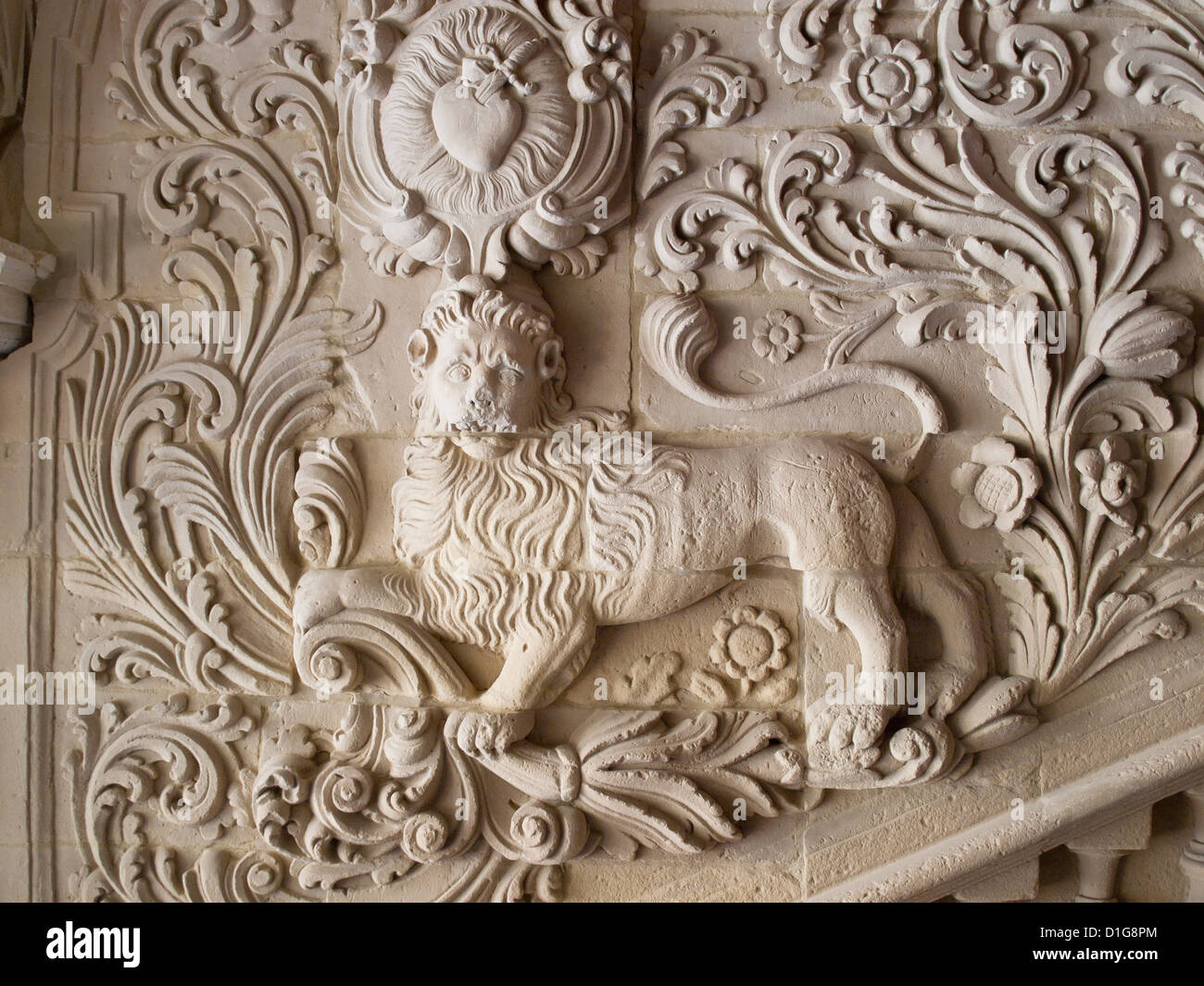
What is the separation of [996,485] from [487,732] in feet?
4.45

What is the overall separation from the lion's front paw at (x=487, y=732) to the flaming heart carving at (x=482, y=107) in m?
1.30

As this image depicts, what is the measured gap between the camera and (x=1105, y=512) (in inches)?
87.4

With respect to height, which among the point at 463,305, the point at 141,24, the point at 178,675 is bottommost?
the point at 178,675

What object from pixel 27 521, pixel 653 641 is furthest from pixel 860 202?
pixel 27 521

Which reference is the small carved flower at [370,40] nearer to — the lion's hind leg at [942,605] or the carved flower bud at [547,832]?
the lion's hind leg at [942,605]

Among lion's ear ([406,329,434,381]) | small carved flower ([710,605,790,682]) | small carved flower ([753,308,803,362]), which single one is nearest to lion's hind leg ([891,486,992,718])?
small carved flower ([710,605,790,682])

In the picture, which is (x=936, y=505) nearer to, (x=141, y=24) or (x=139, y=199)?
(x=139, y=199)

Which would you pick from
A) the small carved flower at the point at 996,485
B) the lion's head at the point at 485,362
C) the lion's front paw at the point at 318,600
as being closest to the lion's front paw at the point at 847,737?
the small carved flower at the point at 996,485

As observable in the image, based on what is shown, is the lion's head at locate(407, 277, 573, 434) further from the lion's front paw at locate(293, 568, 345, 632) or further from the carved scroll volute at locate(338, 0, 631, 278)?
the lion's front paw at locate(293, 568, 345, 632)

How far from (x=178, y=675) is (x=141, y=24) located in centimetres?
165

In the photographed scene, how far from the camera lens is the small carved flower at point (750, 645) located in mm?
2221

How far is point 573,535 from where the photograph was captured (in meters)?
2.17

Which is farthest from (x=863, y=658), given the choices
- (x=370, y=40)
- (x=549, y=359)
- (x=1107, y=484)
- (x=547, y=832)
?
(x=370, y=40)

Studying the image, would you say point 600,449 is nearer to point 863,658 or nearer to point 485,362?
point 485,362
